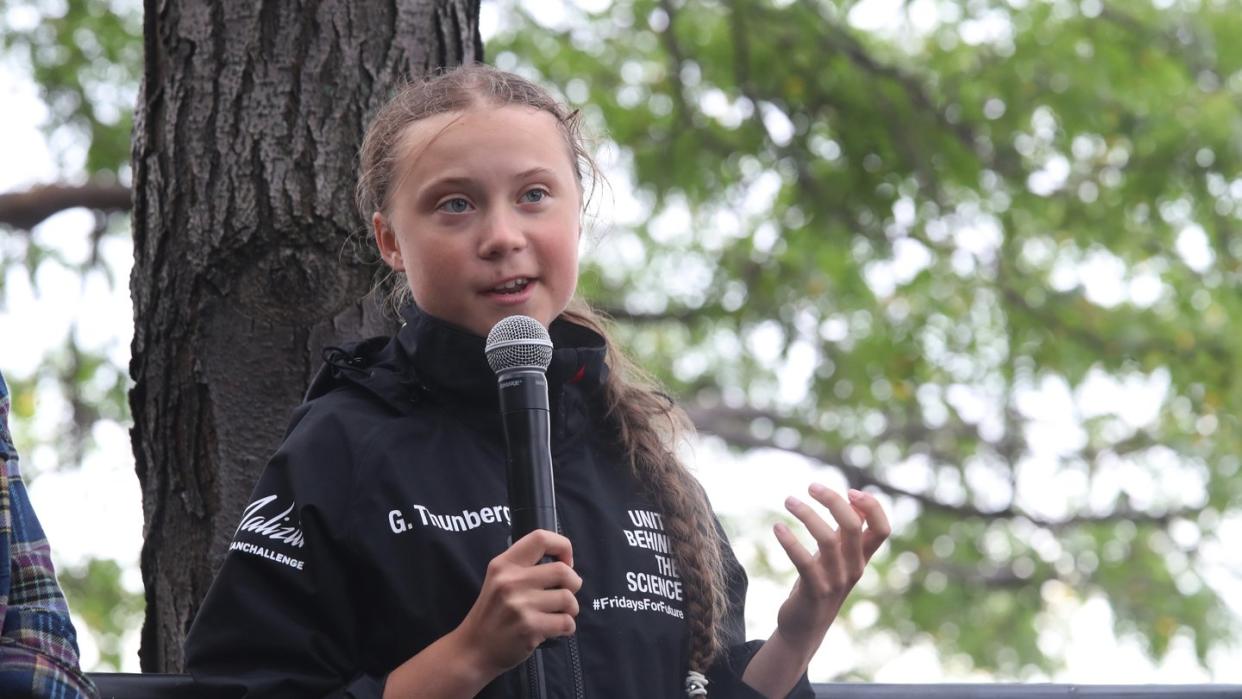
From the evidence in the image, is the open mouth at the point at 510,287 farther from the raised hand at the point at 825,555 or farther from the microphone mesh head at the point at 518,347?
the raised hand at the point at 825,555

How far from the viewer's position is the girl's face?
7.48ft

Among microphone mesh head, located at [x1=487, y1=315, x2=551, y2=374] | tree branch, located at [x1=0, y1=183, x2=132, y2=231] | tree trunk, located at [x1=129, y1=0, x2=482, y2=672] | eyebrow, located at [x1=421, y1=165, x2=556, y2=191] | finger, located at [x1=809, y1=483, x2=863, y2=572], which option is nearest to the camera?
microphone mesh head, located at [x1=487, y1=315, x2=551, y2=374]

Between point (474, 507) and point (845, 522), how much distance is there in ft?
1.80

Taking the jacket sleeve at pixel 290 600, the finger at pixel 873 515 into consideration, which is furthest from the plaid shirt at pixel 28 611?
the finger at pixel 873 515

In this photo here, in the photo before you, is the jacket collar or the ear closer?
the jacket collar

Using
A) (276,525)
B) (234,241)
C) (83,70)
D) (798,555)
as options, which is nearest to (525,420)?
(276,525)

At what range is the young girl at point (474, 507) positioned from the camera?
207 centimetres

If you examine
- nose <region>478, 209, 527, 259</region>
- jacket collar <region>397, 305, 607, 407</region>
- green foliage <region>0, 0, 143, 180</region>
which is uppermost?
green foliage <region>0, 0, 143, 180</region>

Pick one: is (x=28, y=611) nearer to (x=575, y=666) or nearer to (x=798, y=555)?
(x=575, y=666)

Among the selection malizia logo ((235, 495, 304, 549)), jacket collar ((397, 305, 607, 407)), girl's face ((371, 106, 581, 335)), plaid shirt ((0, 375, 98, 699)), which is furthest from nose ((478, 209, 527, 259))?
plaid shirt ((0, 375, 98, 699))

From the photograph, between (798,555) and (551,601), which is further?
(798,555)

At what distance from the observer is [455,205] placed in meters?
2.32

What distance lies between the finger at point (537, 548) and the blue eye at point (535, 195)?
0.68 m

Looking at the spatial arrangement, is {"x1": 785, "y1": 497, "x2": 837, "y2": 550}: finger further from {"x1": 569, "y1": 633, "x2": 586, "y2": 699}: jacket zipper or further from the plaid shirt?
the plaid shirt
